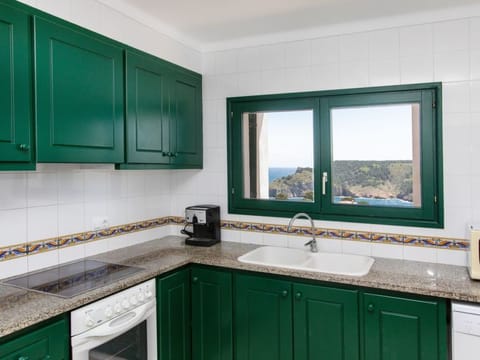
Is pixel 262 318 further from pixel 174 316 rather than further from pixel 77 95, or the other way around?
pixel 77 95

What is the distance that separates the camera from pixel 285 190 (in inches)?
111

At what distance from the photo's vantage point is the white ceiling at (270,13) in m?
2.24

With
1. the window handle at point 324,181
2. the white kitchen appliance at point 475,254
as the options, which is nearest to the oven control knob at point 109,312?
the window handle at point 324,181

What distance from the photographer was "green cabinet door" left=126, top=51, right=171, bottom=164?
2.28m

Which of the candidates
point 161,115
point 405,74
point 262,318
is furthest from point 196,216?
point 405,74

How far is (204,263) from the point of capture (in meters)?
2.39

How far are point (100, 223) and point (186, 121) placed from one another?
95cm

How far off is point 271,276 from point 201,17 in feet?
5.63

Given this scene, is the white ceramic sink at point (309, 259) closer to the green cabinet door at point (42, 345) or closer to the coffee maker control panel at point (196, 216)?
the coffee maker control panel at point (196, 216)

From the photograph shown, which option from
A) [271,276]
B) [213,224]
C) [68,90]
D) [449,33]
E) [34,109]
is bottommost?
[271,276]

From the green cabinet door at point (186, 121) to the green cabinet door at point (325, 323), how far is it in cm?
125

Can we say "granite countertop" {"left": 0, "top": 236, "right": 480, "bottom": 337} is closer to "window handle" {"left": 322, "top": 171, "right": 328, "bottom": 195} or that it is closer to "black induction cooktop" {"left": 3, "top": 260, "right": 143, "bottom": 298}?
"black induction cooktop" {"left": 3, "top": 260, "right": 143, "bottom": 298}

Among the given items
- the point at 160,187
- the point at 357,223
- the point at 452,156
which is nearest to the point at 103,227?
the point at 160,187

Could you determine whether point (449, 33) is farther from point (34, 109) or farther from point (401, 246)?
point (34, 109)
